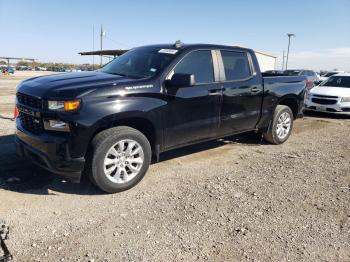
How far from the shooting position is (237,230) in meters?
3.42

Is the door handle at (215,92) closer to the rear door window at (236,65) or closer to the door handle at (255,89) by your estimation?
the rear door window at (236,65)

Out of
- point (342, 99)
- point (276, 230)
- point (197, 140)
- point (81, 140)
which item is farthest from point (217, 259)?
point (342, 99)

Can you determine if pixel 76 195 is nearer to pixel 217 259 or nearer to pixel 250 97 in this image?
pixel 217 259

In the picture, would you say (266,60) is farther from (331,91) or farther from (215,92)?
(215,92)

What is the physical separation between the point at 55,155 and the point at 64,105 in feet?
1.89

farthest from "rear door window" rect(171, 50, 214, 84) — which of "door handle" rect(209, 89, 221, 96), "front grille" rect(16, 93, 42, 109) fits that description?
"front grille" rect(16, 93, 42, 109)

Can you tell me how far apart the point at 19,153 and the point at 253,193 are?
3101mm

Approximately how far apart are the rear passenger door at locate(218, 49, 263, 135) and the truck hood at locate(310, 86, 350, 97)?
5.88 meters

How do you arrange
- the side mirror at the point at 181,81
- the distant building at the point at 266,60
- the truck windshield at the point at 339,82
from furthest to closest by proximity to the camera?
the distant building at the point at 266,60 < the truck windshield at the point at 339,82 < the side mirror at the point at 181,81

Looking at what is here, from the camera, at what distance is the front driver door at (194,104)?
4645 mm

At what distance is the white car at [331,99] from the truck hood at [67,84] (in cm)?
844

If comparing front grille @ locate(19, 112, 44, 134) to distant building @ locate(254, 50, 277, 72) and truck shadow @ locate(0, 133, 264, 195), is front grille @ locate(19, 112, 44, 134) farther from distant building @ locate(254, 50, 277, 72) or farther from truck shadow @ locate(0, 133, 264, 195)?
distant building @ locate(254, 50, 277, 72)

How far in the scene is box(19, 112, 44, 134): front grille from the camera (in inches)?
155

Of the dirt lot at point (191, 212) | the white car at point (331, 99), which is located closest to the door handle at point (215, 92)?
the dirt lot at point (191, 212)
